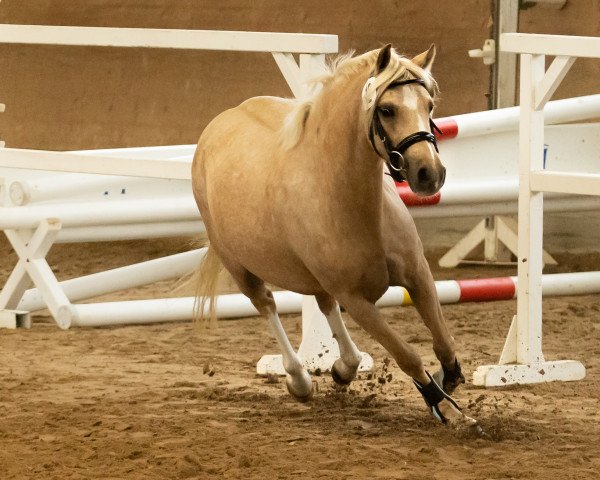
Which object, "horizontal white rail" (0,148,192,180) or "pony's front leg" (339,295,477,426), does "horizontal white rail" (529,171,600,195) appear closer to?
"pony's front leg" (339,295,477,426)

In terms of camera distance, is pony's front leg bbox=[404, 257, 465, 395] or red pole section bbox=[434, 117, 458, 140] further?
red pole section bbox=[434, 117, 458, 140]

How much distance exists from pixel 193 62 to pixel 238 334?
339 cm

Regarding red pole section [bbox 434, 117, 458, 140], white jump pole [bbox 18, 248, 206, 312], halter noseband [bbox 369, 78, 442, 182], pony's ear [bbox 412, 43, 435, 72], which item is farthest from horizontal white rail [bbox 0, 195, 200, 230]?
halter noseband [bbox 369, 78, 442, 182]

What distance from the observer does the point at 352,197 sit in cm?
454

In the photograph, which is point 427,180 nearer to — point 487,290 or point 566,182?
point 566,182

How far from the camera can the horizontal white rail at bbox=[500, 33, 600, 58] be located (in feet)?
17.2

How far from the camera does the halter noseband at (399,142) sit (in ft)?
13.6

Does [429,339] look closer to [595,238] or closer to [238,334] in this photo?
[238,334]

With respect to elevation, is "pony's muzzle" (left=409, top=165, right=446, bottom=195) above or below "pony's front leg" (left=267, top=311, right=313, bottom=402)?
above

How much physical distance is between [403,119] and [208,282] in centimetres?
199

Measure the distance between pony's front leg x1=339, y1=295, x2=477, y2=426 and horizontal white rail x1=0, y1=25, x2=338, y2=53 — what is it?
1.62 m

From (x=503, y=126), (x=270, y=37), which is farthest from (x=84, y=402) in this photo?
(x=503, y=126)

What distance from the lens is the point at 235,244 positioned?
5.18 metres

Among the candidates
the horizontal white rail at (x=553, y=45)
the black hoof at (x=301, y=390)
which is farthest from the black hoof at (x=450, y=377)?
the horizontal white rail at (x=553, y=45)
